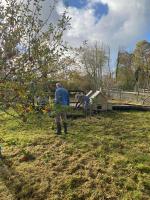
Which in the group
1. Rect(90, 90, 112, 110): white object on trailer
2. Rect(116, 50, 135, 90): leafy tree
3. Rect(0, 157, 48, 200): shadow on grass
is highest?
Rect(116, 50, 135, 90): leafy tree

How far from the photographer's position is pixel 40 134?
12656mm

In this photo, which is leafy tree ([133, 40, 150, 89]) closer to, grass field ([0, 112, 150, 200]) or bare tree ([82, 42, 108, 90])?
bare tree ([82, 42, 108, 90])

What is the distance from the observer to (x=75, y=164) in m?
9.07

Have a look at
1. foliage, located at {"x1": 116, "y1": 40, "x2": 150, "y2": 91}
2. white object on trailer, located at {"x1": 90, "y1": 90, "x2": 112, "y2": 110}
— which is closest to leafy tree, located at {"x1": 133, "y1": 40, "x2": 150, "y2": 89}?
foliage, located at {"x1": 116, "y1": 40, "x2": 150, "y2": 91}

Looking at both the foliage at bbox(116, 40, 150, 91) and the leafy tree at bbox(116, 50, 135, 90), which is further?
the leafy tree at bbox(116, 50, 135, 90)

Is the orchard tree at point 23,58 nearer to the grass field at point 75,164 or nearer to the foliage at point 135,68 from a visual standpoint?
the grass field at point 75,164

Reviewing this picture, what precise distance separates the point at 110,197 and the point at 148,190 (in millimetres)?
861

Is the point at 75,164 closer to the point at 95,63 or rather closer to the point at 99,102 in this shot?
the point at 99,102

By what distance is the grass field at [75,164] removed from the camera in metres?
7.66

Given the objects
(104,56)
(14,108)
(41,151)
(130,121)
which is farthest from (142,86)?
(14,108)

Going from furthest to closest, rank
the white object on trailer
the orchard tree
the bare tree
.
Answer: the bare tree, the white object on trailer, the orchard tree

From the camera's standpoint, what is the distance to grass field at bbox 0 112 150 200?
7664 millimetres

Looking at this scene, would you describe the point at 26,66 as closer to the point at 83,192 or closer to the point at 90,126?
the point at 83,192

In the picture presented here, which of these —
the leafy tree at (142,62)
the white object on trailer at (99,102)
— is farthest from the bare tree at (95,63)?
the white object on trailer at (99,102)
